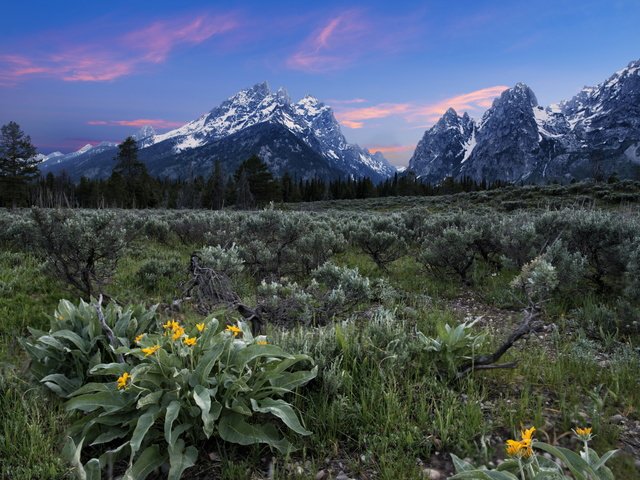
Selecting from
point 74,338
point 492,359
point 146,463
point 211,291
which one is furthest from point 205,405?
point 211,291

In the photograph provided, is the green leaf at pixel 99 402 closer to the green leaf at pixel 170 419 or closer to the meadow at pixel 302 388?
the meadow at pixel 302 388

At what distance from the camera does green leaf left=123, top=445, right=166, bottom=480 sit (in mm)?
2329

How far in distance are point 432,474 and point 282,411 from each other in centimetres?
104

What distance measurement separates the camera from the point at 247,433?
2561mm

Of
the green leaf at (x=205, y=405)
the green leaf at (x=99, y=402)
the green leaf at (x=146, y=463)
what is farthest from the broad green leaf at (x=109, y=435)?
the green leaf at (x=205, y=405)

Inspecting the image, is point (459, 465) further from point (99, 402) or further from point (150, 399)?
point (99, 402)

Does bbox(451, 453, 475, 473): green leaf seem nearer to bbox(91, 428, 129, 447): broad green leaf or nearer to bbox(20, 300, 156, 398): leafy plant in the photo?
bbox(91, 428, 129, 447): broad green leaf

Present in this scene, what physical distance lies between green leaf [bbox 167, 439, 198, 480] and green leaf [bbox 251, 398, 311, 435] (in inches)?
18.2

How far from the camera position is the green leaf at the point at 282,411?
258 cm

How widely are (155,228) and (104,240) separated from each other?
7.24m

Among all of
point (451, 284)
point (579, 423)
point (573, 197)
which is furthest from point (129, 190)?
point (579, 423)

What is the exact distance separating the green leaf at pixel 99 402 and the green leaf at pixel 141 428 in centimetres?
33

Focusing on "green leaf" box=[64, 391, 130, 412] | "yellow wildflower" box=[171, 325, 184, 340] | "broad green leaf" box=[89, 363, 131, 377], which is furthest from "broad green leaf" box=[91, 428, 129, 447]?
"yellow wildflower" box=[171, 325, 184, 340]

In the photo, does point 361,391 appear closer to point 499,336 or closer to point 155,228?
point 499,336
